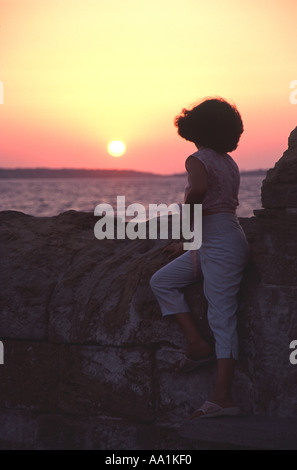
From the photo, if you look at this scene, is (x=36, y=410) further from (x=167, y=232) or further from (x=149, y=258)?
(x=167, y=232)

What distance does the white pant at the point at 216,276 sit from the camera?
392 centimetres

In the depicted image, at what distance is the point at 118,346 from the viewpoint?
166 inches

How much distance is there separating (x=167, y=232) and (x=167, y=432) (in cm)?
151

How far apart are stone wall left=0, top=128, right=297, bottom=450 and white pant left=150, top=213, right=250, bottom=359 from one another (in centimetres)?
11

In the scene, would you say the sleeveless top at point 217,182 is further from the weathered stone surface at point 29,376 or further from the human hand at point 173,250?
the weathered stone surface at point 29,376

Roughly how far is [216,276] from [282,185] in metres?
0.69

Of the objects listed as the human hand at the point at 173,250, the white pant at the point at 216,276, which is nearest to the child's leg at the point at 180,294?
the white pant at the point at 216,276

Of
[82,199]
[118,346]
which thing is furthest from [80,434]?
[82,199]

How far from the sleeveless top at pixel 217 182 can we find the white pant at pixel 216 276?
2.4 inches

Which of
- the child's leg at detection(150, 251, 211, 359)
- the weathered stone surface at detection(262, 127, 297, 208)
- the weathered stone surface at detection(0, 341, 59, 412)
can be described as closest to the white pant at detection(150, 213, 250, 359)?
the child's leg at detection(150, 251, 211, 359)

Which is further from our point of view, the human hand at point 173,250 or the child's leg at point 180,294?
the human hand at point 173,250

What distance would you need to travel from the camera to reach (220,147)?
4.07m

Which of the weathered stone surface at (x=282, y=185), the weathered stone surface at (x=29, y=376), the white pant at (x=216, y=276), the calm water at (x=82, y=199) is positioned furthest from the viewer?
the calm water at (x=82, y=199)
